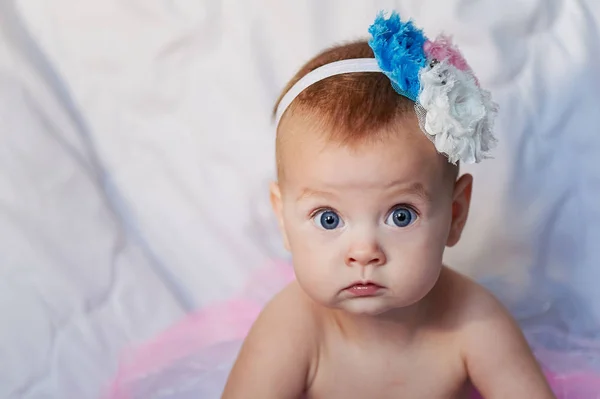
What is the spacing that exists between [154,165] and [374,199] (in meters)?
0.67

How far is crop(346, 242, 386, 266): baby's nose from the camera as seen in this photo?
0.95 meters

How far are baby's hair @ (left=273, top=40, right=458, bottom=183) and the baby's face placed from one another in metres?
0.01

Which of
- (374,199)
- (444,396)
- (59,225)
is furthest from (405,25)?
(59,225)

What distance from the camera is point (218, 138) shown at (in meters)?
1.56

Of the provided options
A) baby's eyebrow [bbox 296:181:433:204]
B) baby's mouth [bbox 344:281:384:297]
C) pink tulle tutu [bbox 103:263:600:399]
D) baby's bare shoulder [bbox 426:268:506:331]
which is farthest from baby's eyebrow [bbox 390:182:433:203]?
pink tulle tutu [bbox 103:263:600:399]

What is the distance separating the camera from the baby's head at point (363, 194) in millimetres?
942

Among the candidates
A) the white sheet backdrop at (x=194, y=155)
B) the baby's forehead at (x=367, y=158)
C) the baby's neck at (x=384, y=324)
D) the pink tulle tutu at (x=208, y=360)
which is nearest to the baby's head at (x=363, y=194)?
the baby's forehead at (x=367, y=158)

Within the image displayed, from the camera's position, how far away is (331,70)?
1.00 m

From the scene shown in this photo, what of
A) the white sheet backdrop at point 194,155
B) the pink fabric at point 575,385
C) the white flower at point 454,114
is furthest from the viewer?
the white sheet backdrop at point 194,155

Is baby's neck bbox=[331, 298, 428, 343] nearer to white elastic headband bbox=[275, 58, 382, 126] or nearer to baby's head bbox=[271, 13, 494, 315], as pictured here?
baby's head bbox=[271, 13, 494, 315]

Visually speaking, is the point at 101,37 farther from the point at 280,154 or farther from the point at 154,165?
the point at 280,154

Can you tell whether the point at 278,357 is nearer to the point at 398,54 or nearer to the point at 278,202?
the point at 278,202

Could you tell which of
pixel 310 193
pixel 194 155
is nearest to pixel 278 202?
pixel 310 193

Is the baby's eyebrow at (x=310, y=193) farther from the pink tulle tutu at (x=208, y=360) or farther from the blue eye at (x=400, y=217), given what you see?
the pink tulle tutu at (x=208, y=360)
